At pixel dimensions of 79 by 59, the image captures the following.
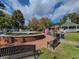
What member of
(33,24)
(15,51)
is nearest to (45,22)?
(33,24)

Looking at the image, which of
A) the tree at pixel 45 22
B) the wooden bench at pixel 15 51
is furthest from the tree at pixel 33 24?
the wooden bench at pixel 15 51

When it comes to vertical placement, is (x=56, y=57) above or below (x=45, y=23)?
below

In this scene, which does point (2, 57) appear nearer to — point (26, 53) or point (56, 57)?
point (26, 53)

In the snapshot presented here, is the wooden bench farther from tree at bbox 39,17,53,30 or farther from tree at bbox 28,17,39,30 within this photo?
tree at bbox 28,17,39,30

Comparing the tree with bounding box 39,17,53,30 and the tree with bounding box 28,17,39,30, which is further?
the tree with bounding box 39,17,53,30

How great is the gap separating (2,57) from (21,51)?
4.80ft

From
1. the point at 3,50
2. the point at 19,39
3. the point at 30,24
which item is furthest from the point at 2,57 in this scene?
the point at 30,24

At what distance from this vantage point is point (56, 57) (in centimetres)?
1086

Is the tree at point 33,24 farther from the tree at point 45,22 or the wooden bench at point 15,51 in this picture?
the wooden bench at point 15,51

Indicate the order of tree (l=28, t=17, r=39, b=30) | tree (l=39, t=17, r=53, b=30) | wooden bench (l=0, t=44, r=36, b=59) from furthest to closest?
tree (l=39, t=17, r=53, b=30) < tree (l=28, t=17, r=39, b=30) < wooden bench (l=0, t=44, r=36, b=59)

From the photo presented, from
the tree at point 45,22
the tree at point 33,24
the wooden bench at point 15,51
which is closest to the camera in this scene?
the wooden bench at point 15,51

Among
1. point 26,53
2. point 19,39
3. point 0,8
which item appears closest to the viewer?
point 26,53

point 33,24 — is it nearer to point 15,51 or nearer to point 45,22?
point 45,22

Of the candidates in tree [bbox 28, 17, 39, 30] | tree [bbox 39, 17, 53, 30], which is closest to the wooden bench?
tree [bbox 39, 17, 53, 30]
